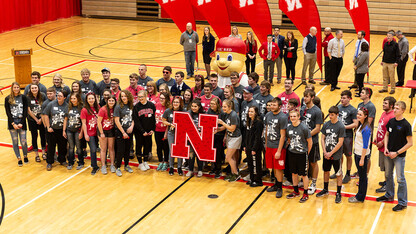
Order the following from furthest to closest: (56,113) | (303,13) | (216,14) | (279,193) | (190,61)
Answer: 1. (190,61)
2. (216,14)
3. (303,13)
4. (56,113)
5. (279,193)

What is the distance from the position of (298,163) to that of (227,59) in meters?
4.67

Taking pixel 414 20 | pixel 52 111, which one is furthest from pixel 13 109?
Result: pixel 414 20

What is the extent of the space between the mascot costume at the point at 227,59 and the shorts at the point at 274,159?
3.61 metres

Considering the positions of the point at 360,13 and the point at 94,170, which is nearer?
the point at 94,170

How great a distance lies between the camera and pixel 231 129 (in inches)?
391

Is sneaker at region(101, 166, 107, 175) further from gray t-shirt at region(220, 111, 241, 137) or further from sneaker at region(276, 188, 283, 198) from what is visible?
sneaker at region(276, 188, 283, 198)

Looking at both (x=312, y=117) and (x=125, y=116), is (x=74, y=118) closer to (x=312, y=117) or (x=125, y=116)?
(x=125, y=116)

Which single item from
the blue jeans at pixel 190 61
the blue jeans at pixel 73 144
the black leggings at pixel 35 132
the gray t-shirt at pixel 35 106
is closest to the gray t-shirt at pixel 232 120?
the blue jeans at pixel 73 144

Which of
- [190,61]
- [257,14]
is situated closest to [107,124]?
[257,14]

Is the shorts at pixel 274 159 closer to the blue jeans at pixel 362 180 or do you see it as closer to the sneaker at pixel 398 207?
the blue jeans at pixel 362 180

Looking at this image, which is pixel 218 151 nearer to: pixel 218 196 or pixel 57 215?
pixel 218 196

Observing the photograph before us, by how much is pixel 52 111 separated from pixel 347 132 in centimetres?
577

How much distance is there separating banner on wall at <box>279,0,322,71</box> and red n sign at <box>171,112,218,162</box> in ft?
22.2

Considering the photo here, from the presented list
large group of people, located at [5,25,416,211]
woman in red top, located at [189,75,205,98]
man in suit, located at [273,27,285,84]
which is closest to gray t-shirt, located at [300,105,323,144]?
A: large group of people, located at [5,25,416,211]
